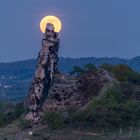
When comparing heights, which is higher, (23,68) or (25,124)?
(23,68)

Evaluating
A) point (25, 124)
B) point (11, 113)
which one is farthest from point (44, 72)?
point (11, 113)

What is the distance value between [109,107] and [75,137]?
279 centimetres

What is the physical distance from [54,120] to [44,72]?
4.08 metres

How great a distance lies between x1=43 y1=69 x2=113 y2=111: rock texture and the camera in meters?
43.9

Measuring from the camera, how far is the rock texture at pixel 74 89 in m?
43.9

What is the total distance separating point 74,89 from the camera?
147 ft

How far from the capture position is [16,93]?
233 ft

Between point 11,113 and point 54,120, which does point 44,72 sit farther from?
point 54,120

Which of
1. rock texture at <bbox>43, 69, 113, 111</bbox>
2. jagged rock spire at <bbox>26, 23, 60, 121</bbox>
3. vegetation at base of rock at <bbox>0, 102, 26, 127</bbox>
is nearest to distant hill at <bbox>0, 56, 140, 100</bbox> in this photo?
vegetation at base of rock at <bbox>0, 102, 26, 127</bbox>

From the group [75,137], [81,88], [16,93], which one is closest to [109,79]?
[81,88]

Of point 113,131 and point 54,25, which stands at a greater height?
point 54,25

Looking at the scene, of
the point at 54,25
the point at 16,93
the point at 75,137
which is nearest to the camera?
the point at 75,137

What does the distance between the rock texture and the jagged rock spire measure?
587 millimetres

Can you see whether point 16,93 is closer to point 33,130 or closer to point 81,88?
point 81,88
